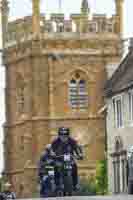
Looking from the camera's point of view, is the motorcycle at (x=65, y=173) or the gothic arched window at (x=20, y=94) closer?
the motorcycle at (x=65, y=173)

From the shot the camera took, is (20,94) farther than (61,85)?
Yes

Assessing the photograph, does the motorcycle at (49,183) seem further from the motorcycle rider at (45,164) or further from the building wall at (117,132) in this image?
the building wall at (117,132)

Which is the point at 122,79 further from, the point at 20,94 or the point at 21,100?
the point at 20,94

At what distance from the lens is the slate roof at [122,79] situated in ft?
193

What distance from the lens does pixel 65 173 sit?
109ft

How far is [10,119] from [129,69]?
132 ft

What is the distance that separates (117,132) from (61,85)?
34916 mm

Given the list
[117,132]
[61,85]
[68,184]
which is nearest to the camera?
[68,184]

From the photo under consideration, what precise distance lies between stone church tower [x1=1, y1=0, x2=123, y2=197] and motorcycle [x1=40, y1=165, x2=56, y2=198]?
194 ft

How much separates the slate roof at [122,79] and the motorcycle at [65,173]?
77.7 feet

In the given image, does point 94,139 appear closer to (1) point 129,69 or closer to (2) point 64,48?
(2) point 64,48

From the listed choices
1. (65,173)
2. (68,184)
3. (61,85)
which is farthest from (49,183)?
(61,85)

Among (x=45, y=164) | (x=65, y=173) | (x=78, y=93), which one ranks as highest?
(x=45, y=164)

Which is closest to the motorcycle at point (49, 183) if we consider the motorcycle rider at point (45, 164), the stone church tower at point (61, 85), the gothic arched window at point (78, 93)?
the motorcycle rider at point (45, 164)
